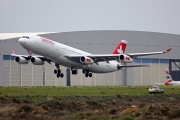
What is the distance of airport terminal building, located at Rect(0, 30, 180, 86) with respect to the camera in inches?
4380

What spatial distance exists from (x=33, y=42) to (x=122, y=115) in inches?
1367

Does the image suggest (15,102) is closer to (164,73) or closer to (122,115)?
(122,115)

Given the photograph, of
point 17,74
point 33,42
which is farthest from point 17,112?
point 17,74

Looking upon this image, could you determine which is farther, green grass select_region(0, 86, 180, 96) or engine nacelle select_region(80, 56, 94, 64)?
engine nacelle select_region(80, 56, 94, 64)

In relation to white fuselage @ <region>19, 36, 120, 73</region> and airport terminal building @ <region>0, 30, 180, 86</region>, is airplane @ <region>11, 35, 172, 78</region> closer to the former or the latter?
white fuselage @ <region>19, 36, 120, 73</region>

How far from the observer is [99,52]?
385ft

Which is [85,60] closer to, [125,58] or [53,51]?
[53,51]

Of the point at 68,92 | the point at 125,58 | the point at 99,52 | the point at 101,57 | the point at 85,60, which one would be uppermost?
the point at 99,52

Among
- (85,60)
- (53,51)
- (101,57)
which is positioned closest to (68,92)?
(53,51)

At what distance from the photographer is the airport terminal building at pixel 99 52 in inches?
4380

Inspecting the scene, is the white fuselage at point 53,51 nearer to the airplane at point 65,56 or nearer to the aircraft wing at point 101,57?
the airplane at point 65,56

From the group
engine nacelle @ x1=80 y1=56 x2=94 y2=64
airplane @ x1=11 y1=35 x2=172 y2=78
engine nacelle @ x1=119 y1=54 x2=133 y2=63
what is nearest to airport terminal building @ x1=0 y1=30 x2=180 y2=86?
airplane @ x1=11 y1=35 x2=172 y2=78

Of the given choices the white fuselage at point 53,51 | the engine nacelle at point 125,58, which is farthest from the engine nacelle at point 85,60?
the engine nacelle at point 125,58

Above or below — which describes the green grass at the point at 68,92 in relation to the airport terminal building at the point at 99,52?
below
